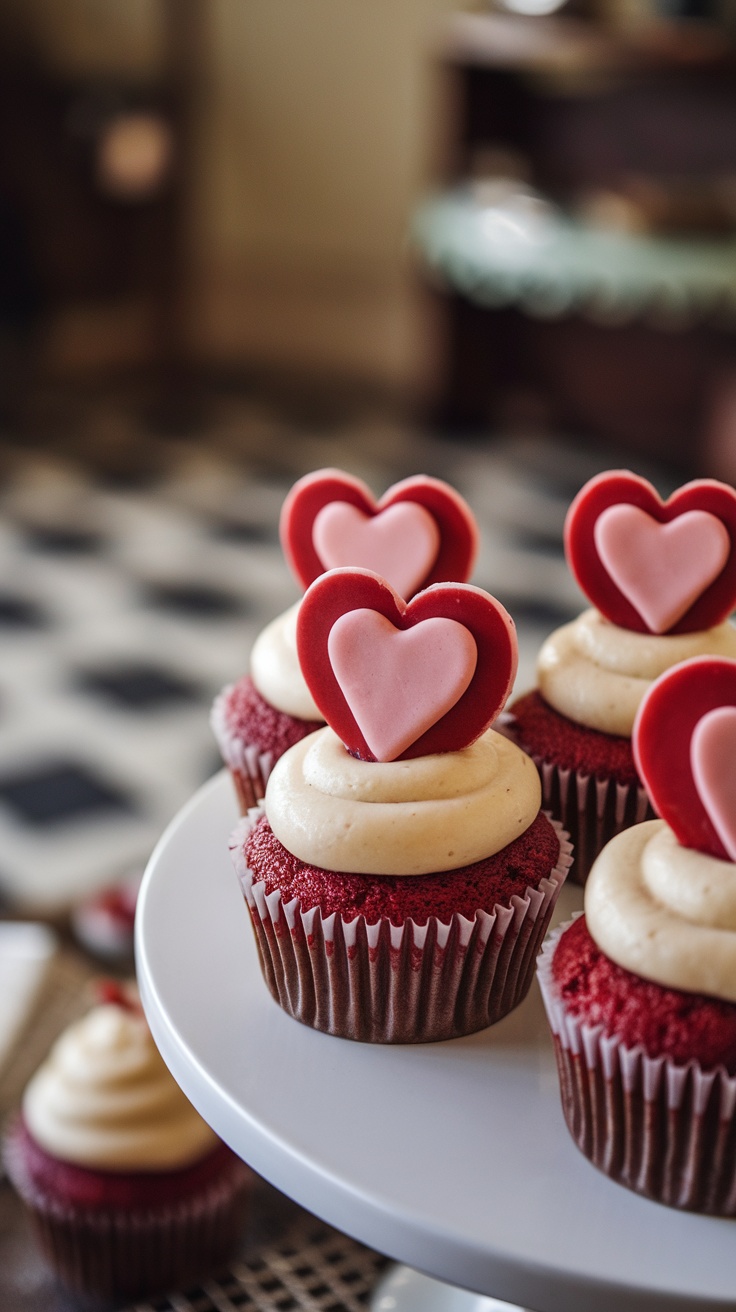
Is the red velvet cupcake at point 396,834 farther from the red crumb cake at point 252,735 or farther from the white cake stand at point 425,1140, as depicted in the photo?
the red crumb cake at point 252,735

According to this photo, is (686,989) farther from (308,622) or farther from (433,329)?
(433,329)

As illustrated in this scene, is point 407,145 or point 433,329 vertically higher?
point 407,145

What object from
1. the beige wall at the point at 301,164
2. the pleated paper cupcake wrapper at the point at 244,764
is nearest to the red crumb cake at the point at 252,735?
the pleated paper cupcake wrapper at the point at 244,764

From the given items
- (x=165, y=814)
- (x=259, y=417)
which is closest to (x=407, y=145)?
(x=259, y=417)

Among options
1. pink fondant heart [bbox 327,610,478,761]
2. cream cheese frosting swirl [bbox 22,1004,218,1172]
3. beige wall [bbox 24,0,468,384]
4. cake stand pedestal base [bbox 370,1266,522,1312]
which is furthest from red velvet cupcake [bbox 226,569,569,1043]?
beige wall [bbox 24,0,468,384]

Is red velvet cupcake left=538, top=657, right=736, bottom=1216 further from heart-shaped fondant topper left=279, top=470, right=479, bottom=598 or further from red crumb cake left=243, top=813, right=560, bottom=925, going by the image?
heart-shaped fondant topper left=279, top=470, right=479, bottom=598
